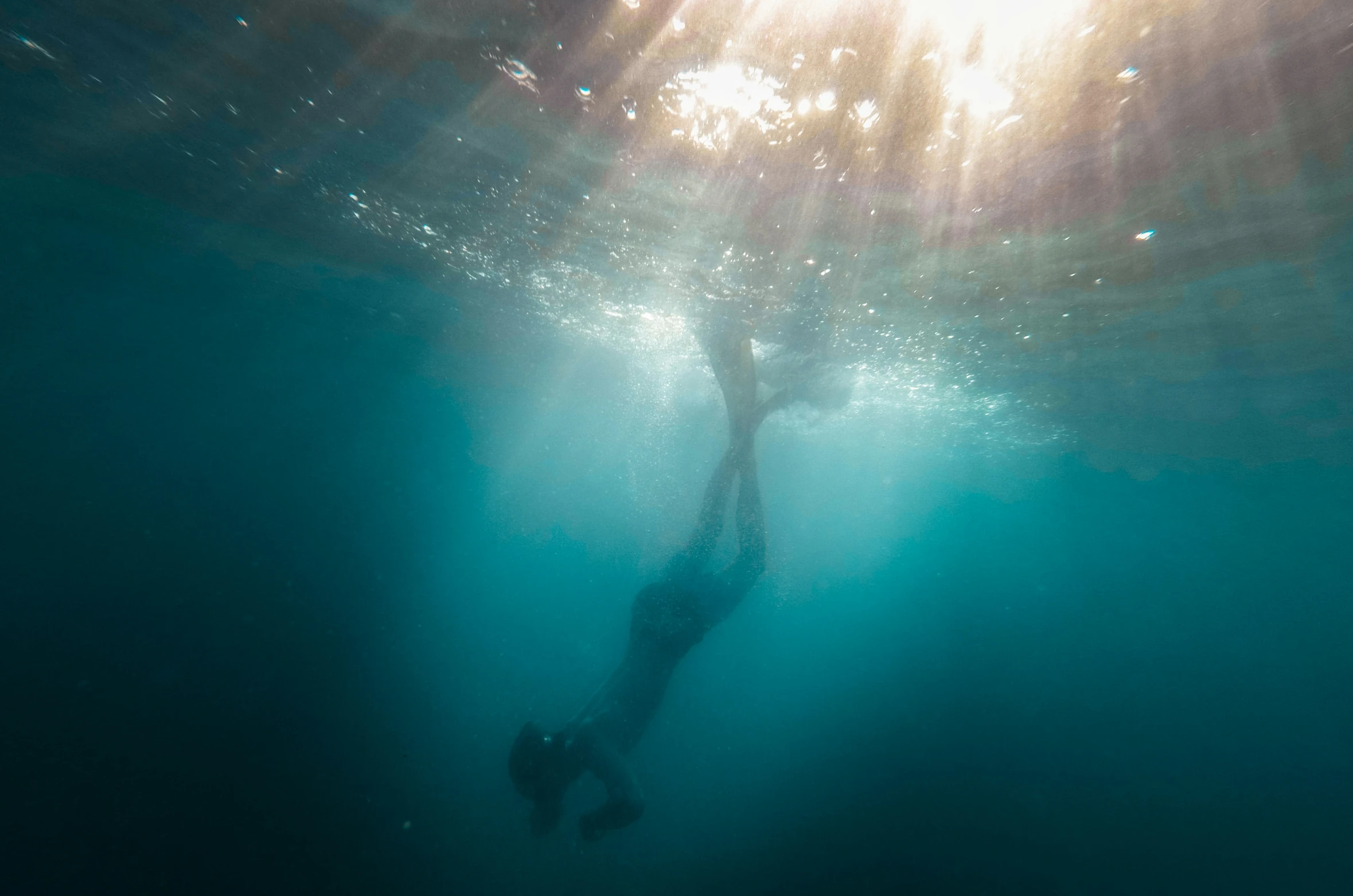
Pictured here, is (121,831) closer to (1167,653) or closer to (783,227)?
(783,227)

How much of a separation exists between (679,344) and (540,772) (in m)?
14.2

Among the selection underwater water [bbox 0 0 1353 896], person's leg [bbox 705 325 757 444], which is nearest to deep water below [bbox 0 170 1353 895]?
underwater water [bbox 0 0 1353 896]

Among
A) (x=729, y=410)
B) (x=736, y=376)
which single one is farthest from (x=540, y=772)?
(x=736, y=376)

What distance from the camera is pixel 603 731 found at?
10234 mm

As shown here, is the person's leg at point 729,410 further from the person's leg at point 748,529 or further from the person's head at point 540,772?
the person's head at point 540,772

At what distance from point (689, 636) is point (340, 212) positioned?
14.9 m

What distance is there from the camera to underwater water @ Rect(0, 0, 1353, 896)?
5.88 meters

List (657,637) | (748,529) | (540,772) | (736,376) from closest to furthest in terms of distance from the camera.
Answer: (540,772) < (657,637) < (748,529) < (736,376)

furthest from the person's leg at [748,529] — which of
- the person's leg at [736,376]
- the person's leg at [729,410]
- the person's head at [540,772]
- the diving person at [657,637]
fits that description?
the person's head at [540,772]

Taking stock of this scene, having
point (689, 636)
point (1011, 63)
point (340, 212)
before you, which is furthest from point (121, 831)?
point (1011, 63)

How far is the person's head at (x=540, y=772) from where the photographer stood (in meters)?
9.80

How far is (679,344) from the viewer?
18.7 meters

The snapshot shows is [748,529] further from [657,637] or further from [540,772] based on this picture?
[540,772]

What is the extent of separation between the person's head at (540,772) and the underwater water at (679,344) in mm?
5753
